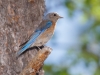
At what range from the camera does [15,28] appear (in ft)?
20.2

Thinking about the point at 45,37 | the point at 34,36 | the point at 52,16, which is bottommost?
the point at 34,36

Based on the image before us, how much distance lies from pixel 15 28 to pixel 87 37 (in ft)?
21.6

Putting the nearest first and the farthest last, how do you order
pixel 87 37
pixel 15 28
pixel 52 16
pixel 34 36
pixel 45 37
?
pixel 15 28 < pixel 34 36 < pixel 45 37 < pixel 52 16 < pixel 87 37

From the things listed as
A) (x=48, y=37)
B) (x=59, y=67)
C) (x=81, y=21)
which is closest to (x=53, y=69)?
(x=59, y=67)

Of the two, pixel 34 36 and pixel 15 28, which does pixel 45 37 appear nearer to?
pixel 34 36

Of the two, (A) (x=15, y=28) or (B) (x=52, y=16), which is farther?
(B) (x=52, y=16)

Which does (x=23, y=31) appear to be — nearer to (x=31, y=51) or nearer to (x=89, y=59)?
(x=31, y=51)

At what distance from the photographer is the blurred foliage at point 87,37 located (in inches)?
388

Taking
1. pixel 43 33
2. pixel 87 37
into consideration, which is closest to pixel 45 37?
pixel 43 33

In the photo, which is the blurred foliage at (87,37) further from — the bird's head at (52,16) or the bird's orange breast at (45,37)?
the bird's orange breast at (45,37)

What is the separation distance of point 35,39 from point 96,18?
5.86 metres

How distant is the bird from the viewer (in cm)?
611

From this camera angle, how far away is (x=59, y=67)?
9984 millimetres

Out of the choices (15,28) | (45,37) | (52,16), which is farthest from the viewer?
(52,16)
